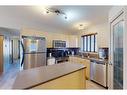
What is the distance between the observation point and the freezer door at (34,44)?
4.90 metres

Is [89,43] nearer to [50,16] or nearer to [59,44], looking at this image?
[59,44]

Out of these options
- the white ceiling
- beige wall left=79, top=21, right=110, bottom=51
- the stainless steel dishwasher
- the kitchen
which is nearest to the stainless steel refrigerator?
the kitchen

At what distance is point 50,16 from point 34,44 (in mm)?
1257

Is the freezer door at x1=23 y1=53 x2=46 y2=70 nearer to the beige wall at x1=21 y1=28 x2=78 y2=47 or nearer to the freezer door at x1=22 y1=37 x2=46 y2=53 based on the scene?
the freezer door at x1=22 y1=37 x2=46 y2=53

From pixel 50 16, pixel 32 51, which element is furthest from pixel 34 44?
pixel 50 16

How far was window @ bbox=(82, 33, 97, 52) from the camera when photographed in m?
Answer: 5.67

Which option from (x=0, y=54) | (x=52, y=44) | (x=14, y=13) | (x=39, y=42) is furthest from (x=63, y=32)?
(x=0, y=54)

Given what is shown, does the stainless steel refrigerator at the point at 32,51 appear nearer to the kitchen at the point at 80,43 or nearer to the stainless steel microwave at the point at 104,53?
the kitchen at the point at 80,43

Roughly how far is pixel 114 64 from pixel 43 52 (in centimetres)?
297

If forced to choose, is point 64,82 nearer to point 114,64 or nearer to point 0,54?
point 114,64

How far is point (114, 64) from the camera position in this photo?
3326mm

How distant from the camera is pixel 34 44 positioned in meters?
5.12

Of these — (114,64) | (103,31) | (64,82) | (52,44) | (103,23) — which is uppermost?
(103,23)

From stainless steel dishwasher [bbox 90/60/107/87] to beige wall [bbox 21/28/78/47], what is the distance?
2.25 m
